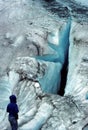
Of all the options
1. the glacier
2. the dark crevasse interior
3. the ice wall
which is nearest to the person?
the glacier

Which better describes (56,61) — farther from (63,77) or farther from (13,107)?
(13,107)

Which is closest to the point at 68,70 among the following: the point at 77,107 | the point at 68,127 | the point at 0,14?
the point at 77,107

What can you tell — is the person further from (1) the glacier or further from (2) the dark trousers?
(1) the glacier

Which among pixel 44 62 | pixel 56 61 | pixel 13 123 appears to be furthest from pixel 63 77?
pixel 13 123

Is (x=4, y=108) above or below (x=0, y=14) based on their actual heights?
below

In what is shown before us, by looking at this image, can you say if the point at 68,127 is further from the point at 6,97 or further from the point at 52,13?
the point at 52,13

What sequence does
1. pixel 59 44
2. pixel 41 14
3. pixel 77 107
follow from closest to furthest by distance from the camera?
pixel 77 107 < pixel 59 44 < pixel 41 14
